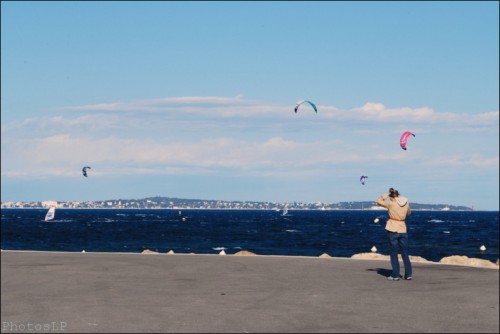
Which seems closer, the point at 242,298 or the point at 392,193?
the point at 242,298

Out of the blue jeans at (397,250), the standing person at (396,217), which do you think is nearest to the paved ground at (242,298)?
the blue jeans at (397,250)

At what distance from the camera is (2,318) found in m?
11.2

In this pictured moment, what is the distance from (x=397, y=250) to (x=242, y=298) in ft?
16.2

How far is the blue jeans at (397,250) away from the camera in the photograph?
55.1 ft

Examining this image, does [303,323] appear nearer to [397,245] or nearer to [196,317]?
[196,317]

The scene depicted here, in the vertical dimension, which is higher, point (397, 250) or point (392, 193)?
point (392, 193)

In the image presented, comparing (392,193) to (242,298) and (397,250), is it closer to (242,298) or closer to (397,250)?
(397,250)

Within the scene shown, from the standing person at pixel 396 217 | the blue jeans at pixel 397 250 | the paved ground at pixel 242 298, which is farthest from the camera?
the standing person at pixel 396 217

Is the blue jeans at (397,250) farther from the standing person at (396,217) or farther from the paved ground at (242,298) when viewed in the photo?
the paved ground at (242,298)

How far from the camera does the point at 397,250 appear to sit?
56.1ft

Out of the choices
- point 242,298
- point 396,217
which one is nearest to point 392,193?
point 396,217

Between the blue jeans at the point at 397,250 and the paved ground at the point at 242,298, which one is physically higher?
the blue jeans at the point at 397,250

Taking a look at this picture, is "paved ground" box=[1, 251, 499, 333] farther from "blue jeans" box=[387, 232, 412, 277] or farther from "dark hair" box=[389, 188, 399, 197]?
"dark hair" box=[389, 188, 399, 197]

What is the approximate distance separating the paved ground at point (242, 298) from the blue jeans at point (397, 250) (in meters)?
0.40
